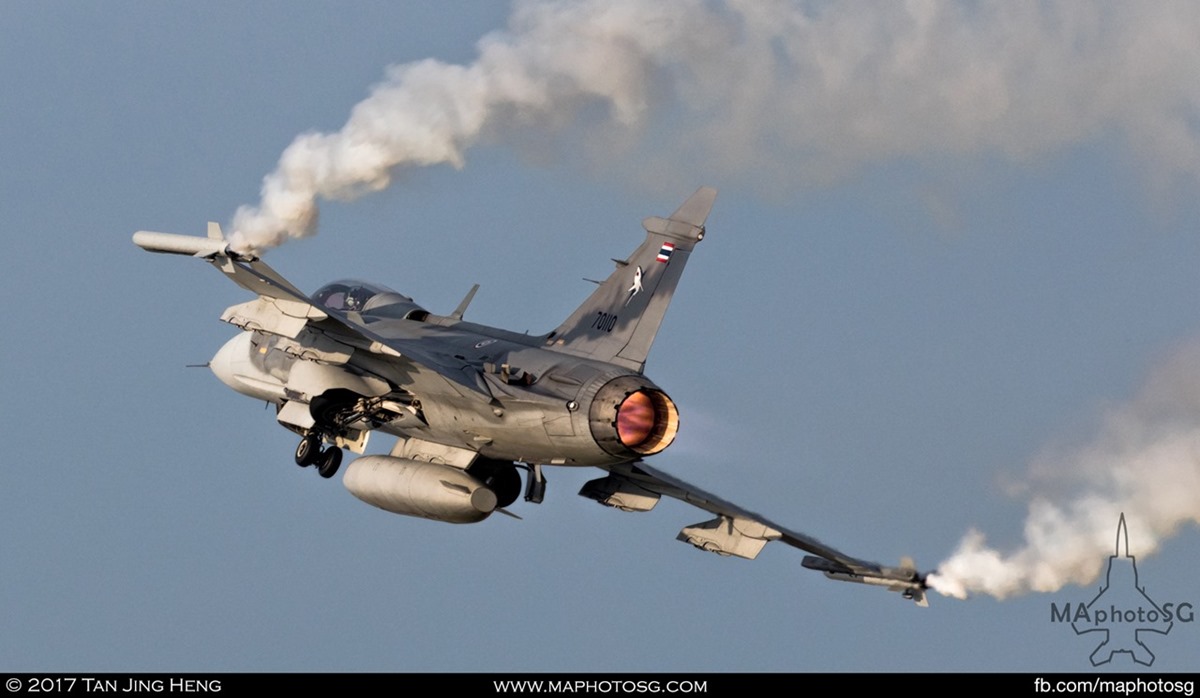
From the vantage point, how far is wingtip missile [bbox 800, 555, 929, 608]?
2936 centimetres

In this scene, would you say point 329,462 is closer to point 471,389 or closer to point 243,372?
point 243,372

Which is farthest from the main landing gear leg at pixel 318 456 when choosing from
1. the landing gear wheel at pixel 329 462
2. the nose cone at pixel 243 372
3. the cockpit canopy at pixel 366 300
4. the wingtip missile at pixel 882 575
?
the wingtip missile at pixel 882 575

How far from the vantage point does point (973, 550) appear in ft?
91.8

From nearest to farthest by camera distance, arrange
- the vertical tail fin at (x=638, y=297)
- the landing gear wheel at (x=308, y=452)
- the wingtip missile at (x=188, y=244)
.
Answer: the wingtip missile at (x=188, y=244) → the vertical tail fin at (x=638, y=297) → the landing gear wheel at (x=308, y=452)

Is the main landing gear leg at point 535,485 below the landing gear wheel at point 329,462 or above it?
above

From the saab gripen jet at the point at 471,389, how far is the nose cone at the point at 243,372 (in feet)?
0.08

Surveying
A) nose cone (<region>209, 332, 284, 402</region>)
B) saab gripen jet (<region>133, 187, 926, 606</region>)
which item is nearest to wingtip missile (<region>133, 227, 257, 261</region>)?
saab gripen jet (<region>133, 187, 926, 606</region>)

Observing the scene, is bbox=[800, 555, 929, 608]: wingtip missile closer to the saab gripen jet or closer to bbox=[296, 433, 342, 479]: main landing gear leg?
the saab gripen jet

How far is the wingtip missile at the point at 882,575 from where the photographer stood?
29.4 meters

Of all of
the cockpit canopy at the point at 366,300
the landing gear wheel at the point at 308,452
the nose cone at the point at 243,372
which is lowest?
the landing gear wheel at the point at 308,452

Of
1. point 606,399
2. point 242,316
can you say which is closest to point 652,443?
point 606,399

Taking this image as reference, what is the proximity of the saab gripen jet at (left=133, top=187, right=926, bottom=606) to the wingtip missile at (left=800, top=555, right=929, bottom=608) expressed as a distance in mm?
24

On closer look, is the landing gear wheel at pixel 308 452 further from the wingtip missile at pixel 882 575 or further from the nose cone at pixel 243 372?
the wingtip missile at pixel 882 575

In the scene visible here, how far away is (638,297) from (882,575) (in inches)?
194
